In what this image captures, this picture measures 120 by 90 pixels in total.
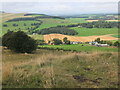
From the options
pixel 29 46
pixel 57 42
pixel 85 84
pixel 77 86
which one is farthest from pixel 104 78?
pixel 57 42

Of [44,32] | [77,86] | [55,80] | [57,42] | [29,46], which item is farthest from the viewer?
[44,32]

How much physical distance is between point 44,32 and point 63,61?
70.6 metres

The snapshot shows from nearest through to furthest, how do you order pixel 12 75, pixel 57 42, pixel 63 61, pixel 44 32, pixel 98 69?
pixel 12 75
pixel 98 69
pixel 63 61
pixel 57 42
pixel 44 32

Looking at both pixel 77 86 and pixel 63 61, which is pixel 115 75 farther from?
pixel 63 61

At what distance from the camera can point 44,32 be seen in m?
76.9

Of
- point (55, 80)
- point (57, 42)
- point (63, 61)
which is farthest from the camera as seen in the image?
point (57, 42)

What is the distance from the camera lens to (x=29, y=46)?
2078 centimetres

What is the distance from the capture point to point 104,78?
4.74 meters

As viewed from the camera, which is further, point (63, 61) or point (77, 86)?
point (63, 61)

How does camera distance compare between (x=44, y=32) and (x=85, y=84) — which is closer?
(x=85, y=84)

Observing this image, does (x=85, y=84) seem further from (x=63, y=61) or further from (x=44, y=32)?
(x=44, y=32)

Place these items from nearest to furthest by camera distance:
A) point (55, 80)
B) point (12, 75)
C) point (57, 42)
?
point (55, 80)
point (12, 75)
point (57, 42)

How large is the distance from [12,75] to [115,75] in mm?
3858

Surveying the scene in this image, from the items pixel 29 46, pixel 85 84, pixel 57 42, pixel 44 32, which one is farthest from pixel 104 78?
pixel 44 32
